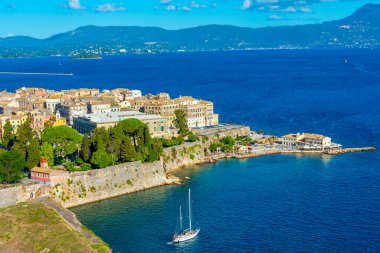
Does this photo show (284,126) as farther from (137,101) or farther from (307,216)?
(307,216)

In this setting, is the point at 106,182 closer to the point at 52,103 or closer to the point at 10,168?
the point at 10,168

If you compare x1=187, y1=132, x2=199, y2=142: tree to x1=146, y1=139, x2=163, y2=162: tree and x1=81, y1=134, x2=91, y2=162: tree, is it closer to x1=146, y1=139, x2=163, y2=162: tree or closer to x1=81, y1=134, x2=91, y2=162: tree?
x1=146, y1=139, x2=163, y2=162: tree

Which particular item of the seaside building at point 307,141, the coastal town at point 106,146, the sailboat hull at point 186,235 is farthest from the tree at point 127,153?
the seaside building at point 307,141

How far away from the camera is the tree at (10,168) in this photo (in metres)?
59.5

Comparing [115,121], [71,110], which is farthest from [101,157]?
[71,110]

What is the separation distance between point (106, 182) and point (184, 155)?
18343 millimetres

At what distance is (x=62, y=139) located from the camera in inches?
2872

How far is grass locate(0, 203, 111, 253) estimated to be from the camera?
144ft

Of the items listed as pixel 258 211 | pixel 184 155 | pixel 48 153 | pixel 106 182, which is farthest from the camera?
pixel 184 155

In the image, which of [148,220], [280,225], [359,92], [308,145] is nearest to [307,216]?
[280,225]

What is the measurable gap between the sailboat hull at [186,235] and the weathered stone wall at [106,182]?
15173 millimetres

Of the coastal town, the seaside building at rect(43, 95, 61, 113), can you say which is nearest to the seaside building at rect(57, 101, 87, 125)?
the coastal town

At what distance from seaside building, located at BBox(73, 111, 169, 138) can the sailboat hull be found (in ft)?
121

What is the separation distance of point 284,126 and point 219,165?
3292 cm
